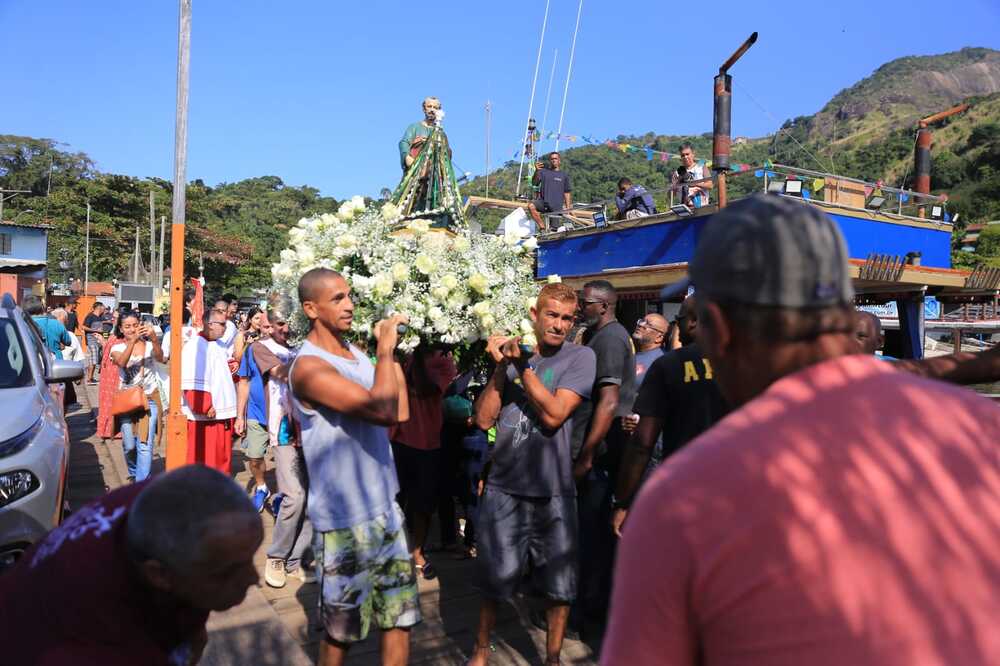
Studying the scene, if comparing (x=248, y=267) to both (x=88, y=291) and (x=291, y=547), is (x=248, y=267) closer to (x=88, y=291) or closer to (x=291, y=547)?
(x=88, y=291)

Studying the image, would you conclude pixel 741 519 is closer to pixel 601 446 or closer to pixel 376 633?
pixel 601 446

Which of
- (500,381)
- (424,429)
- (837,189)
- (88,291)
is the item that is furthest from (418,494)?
(88,291)

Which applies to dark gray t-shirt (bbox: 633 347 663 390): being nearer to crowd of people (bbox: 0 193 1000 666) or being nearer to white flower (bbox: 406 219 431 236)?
white flower (bbox: 406 219 431 236)

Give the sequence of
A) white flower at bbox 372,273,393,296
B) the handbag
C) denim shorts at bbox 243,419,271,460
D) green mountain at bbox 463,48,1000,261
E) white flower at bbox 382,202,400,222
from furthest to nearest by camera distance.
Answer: green mountain at bbox 463,48,1000,261 < the handbag < denim shorts at bbox 243,419,271,460 < white flower at bbox 382,202,400,222 < white flower at bbox 372,273,393,296

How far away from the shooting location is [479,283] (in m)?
3.83

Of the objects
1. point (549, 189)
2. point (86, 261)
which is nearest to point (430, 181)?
point (549, 189)

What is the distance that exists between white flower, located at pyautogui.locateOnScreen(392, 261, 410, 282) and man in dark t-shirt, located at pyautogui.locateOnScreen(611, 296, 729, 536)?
1347mm

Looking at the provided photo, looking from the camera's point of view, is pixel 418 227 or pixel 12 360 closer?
pixel 418 227

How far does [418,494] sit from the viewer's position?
5.27 m

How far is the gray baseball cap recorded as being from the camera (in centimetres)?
119

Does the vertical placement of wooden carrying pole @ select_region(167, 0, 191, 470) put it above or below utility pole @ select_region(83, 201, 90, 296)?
below

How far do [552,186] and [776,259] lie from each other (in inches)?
525

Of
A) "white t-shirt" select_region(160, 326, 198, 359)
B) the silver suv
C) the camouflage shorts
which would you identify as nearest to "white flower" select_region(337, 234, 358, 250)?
the camouflage shorts

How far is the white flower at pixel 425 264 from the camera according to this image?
12.5 feet
